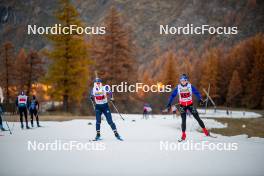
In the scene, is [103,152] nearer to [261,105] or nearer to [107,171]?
[107,171]

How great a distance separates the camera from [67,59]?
36719 millimetres

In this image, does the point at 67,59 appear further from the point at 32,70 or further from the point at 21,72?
the point at 21,72

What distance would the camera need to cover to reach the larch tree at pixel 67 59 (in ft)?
119

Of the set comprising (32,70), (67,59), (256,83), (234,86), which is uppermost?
(67,59)

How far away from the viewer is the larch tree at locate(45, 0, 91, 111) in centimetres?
3631

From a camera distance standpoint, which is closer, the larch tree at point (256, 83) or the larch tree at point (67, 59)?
the larch tree at point (67, 59)

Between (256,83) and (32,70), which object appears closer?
(32,70)

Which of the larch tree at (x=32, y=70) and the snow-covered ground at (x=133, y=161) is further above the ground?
the larch tree at (x=32, y=70)

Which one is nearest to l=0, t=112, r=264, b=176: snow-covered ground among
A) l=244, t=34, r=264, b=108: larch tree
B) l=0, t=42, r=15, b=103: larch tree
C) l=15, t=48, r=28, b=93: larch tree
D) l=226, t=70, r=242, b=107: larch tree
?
l=0, t=42, r=15, b=103: larch tree

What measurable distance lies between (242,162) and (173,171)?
2115 mm

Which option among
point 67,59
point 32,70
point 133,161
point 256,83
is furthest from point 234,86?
point 133,161

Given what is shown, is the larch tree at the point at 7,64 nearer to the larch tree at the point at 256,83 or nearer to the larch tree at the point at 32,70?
the larch tree at the point at 32,70

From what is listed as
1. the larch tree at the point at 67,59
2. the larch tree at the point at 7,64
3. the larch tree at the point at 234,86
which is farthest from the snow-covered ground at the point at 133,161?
the larch tree at the point at 234,86

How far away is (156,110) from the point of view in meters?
61.5
